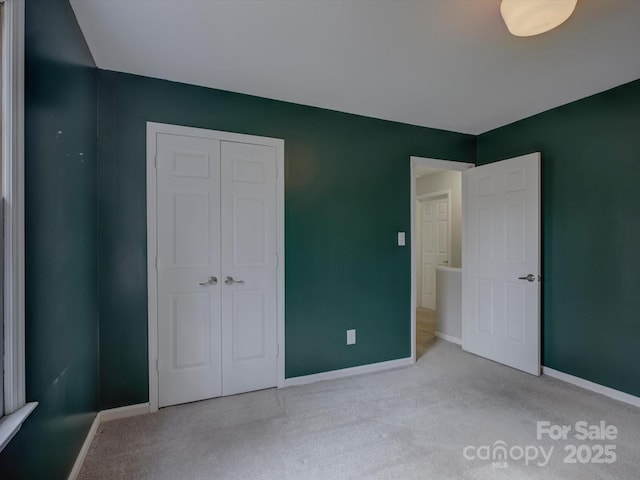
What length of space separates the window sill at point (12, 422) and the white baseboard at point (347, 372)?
1.87 metres

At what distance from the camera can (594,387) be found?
2.65 meters

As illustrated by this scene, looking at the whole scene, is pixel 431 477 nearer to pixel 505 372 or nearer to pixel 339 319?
pixel 339 319

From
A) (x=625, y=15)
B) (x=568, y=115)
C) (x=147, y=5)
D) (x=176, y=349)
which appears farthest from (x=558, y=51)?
(x=176, y=349)

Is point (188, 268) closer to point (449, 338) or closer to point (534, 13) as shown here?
point (534, 13)

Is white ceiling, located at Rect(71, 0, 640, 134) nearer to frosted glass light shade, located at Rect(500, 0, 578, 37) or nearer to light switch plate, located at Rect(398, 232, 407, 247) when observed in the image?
frosted glass light shade, located at Rect(500, 0, 578, 37)

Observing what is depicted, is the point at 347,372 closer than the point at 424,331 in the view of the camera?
Yes

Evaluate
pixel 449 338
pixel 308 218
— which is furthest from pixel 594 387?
pixel 308 218

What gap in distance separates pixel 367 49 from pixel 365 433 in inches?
95.5

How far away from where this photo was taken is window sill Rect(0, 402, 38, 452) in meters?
0.98

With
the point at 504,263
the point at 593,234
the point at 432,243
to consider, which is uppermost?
the point at 593,234

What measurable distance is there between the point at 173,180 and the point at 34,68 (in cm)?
115

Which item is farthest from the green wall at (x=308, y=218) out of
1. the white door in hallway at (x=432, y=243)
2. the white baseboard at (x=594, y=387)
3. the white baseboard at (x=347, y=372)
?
the white door in hallway at (x=432, y=243)

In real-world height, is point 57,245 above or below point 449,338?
above

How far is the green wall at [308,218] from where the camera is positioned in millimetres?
2240
